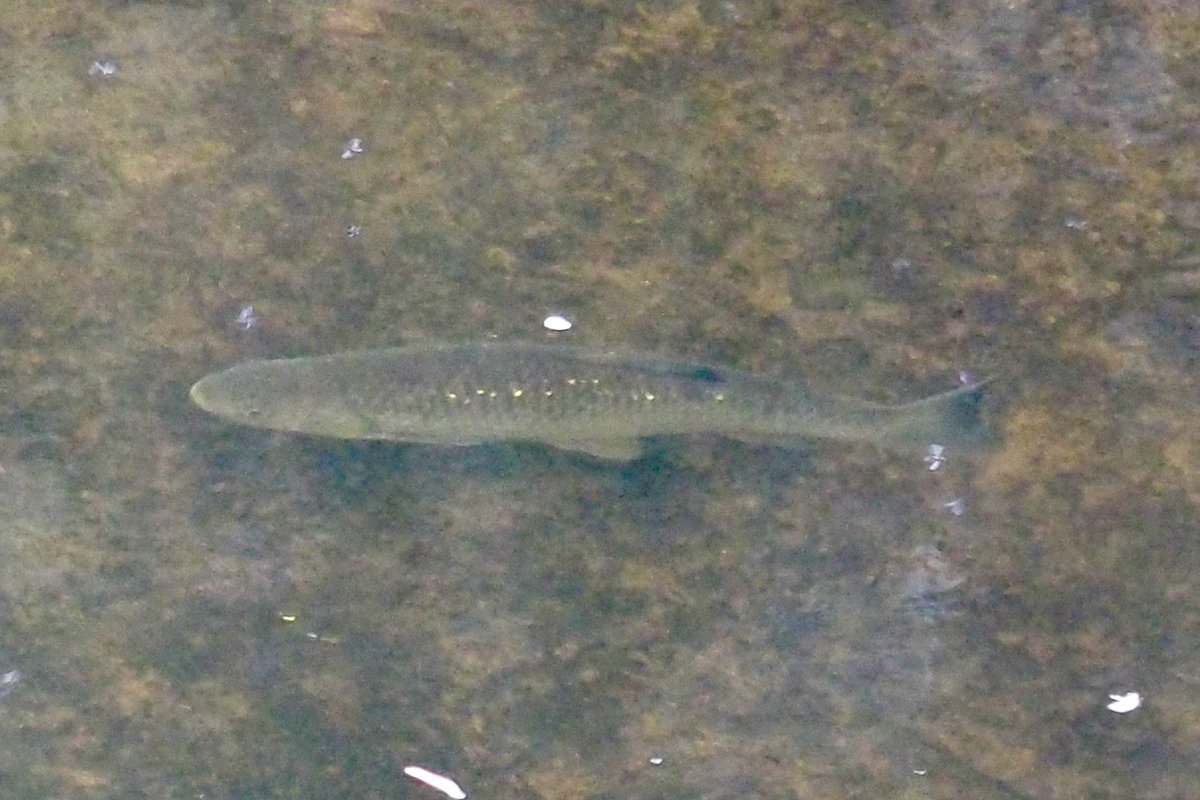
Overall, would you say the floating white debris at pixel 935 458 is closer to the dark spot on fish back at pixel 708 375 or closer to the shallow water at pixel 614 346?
the shallow water at pixel 614 346

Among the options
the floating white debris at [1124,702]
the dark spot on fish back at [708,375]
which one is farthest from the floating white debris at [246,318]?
the floating white debris at [1124,702]

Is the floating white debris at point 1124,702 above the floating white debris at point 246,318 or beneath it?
beneath

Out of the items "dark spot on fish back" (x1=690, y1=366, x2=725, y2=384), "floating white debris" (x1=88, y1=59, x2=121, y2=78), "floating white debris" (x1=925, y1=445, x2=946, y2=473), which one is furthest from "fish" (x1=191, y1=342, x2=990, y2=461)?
"floating white debris" (x1=88, y1=59, x2=121, y2=78)

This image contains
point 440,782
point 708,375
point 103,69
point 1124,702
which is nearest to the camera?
point 708,375

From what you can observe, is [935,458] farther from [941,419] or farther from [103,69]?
[103,69]

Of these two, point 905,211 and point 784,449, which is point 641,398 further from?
point 905,211

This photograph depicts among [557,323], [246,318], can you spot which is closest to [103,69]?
[246,318]
